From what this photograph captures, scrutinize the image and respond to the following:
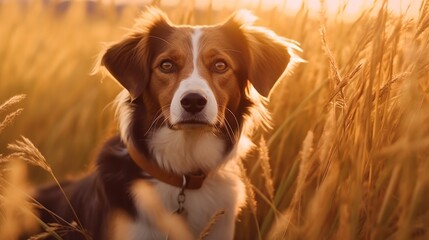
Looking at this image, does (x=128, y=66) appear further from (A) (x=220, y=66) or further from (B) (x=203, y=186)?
(B) (x=203, y=186)

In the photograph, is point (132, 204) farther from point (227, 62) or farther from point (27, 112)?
point (27, 112)

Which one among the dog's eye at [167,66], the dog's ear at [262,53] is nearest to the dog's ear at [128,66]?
the dog's eye at [167,66]

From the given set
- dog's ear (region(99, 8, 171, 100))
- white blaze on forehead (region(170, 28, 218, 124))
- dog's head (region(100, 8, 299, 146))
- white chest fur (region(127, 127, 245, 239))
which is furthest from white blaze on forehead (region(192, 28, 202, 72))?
white chest fur (region(127, 127, 245, 239))

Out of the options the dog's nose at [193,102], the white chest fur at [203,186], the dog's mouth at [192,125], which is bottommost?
the white chest fur at [203,186]

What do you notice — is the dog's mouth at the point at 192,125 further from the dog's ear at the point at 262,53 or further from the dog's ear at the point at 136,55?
the dog's ear at the point at 262,53

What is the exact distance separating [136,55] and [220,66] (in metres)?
0.47

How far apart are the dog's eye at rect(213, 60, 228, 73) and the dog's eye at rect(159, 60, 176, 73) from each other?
0.22 metres

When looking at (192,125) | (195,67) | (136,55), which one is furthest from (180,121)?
(136,55)

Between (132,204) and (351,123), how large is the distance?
120 cm

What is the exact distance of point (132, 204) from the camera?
2.77m

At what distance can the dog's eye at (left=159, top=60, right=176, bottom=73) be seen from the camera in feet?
9.87

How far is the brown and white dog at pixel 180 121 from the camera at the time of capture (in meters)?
2.80

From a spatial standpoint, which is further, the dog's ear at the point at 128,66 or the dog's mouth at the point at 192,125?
the dog's ear at the point at 128,66

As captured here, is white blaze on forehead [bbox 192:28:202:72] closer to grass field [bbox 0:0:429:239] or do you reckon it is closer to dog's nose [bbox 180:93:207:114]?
dog's nose [bbox 180:93:207:114]
